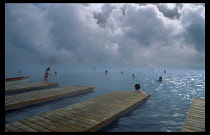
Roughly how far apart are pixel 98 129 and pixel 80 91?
12750 millimetres

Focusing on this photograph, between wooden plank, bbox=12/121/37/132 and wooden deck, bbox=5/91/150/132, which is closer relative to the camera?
wooden plank, bbox=12/121/37/132

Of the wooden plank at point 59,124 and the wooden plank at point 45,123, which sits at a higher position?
the wooden plank at point 45,123

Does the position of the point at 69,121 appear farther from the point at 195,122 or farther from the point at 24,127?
the point at 195,122

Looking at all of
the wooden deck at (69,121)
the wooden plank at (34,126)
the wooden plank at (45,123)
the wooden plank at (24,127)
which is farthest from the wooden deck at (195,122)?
the wooden plank at (24,127)

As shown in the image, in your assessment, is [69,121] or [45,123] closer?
[45,123]

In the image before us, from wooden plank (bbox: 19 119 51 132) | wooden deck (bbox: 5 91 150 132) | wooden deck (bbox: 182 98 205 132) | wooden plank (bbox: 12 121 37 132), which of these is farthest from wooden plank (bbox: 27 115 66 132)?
wooden deck (bbox: 182 98 205 132)

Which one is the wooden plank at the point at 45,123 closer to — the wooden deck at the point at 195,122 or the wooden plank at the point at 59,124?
the wooden plank at the point at 59,124

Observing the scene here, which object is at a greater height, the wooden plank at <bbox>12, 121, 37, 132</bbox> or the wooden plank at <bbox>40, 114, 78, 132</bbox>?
the wooden plank at <bbox>12, 121, 37, 132</bbox>

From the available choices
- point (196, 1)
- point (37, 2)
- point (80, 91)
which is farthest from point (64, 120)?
point (80, 91)

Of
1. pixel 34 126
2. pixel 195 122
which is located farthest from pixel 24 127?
pixel 195 122

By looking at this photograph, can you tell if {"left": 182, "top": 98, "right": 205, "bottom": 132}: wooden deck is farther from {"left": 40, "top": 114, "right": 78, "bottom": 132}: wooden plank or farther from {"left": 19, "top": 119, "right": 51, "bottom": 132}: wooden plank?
{"left": 19, "top": 119, "right": 51, "bottom": 132}: wooden plank

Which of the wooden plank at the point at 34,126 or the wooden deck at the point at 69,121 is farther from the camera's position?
the wooden deck at the point at 69,121

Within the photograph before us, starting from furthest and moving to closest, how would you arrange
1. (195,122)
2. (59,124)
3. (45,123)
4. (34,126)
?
(195,122) < (45,123) < (59,124) < (34,126)
